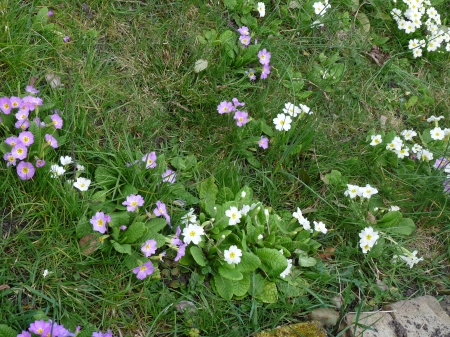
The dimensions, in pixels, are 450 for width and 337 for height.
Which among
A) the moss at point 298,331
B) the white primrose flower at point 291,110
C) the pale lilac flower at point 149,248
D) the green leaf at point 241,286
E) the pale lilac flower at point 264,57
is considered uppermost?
the pale lilac flower at point 264,57

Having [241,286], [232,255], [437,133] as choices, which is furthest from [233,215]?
[437,133]

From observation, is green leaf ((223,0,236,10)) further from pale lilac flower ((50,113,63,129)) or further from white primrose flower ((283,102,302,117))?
pale lilac flower ((50,113,63,129))

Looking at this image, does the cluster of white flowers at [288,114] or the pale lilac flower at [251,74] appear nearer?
the cluster of white flowers at [288,114]

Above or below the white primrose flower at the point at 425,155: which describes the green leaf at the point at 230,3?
above

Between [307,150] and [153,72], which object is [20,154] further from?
[307,150]

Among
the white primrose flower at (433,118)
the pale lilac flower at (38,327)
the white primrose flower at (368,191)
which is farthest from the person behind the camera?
the white primrose flower at (433,118)

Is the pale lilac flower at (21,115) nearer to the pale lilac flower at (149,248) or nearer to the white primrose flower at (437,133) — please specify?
the pale lilac flower at (149,248)

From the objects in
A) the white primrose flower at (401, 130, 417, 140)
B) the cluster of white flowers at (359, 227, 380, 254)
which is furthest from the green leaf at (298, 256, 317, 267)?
the white primrose flower at (401, 130, 417, 140)

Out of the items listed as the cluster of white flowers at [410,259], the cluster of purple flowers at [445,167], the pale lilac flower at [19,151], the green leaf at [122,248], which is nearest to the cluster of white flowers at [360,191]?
Answer: the cluster of white flowers at [410,259]
